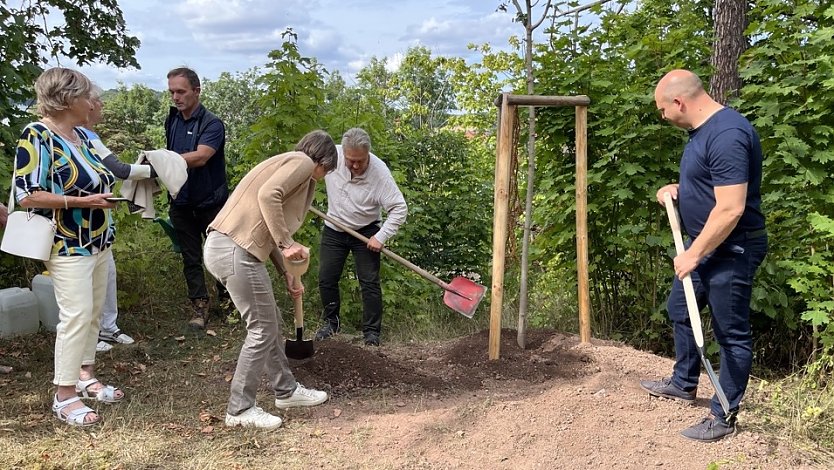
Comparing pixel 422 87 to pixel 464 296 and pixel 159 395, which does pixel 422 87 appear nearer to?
pixel 464 296

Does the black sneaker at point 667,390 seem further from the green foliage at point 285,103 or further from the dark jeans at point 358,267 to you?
the green foliage at point 285,103

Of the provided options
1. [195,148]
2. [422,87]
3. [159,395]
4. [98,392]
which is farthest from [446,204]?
[422,87]

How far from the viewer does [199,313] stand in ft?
19.1

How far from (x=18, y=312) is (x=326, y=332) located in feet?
8.58

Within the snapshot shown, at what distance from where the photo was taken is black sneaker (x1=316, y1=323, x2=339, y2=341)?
17.9 feet

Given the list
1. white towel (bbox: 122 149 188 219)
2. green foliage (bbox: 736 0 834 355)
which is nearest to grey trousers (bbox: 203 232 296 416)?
white towel (bbox: 122 149 188 219)

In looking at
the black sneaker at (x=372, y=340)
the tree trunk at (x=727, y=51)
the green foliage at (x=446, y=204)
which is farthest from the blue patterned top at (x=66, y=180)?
the tree trunk at (x=727, y=51)

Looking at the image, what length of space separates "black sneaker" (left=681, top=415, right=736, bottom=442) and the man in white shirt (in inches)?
102

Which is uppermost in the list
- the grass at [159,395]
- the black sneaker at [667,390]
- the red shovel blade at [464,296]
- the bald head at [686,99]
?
the bald head at [686,99]

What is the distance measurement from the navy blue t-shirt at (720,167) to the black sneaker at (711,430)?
3.24ft

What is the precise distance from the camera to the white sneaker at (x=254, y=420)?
367 cm

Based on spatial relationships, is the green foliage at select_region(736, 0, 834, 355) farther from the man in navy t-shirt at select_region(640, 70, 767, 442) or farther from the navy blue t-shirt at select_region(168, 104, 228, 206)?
the navy blue t-shirt at select_region(168, 104, 228, 206)

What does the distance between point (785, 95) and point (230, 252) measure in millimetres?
3734

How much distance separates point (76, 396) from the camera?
12.5ft
